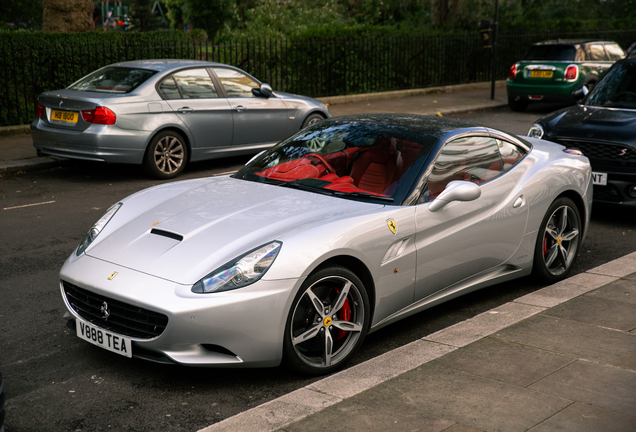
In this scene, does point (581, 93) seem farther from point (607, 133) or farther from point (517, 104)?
point (517, 104)

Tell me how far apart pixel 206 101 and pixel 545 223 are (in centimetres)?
629

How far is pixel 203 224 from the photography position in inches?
163

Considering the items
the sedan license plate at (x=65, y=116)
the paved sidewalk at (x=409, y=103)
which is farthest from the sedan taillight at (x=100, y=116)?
the paved sidewalk at (x=409, y=103)

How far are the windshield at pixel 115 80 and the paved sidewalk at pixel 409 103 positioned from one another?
6.53 ft

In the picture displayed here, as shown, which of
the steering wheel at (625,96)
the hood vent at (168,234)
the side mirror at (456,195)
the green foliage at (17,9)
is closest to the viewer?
the hood vent at (168,234)

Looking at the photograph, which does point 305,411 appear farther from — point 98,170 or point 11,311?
point 98,170

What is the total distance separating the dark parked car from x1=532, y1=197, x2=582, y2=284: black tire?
1.92 meters

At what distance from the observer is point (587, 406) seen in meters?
3.35

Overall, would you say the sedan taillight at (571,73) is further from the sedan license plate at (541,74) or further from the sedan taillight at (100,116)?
the sedan taillight at (100,116)

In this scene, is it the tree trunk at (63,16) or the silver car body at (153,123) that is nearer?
the silver car body at (153,123)

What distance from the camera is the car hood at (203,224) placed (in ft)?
12.5

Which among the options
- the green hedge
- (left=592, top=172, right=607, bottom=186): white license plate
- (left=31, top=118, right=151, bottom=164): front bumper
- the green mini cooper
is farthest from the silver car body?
the green mini cooper

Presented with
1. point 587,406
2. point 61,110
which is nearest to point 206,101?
point 61,110

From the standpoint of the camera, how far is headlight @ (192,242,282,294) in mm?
3660
